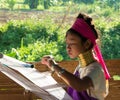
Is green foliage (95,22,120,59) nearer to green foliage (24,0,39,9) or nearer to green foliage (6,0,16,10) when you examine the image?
green foliage (24,0,39,9)

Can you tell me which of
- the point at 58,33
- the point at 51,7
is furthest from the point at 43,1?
the point at 58,33

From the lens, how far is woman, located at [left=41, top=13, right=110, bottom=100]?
154 centimetres

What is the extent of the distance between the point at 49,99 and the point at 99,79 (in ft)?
0.76

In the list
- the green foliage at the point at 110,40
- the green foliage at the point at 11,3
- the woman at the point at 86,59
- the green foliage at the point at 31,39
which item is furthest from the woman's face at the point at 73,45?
the green foliage at the point at 11,3

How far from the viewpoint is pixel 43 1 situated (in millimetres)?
3912

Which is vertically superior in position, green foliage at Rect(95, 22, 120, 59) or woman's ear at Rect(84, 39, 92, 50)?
woman's ear at Rect(84, 39, 92, 50)

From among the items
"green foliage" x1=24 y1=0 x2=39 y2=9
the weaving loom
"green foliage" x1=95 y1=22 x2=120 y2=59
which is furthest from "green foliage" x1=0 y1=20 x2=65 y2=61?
the weaving loom

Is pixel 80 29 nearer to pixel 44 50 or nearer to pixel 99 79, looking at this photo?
pixel 99 79

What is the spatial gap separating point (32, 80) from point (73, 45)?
0.23m

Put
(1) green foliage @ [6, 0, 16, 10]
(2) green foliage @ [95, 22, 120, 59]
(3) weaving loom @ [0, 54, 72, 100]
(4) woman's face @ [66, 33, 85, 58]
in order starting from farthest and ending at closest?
(1) green foliage @ [6, 0, 16, 10], (2) green foliage @ [95, 22, 120, 59], (4) woman's face @ [66, 33, 85, 58], (3) weaving loom @ [0, 54, 72, 100]

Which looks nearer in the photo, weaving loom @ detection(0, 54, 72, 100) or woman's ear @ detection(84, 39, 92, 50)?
weaving loom @ detection(0, 54, 72, 100)

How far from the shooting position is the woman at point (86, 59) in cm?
154

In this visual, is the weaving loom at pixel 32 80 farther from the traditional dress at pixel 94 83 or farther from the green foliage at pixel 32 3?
the green foliage at pixel 32 3

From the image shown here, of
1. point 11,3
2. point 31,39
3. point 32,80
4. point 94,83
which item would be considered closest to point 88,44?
point 94,83
